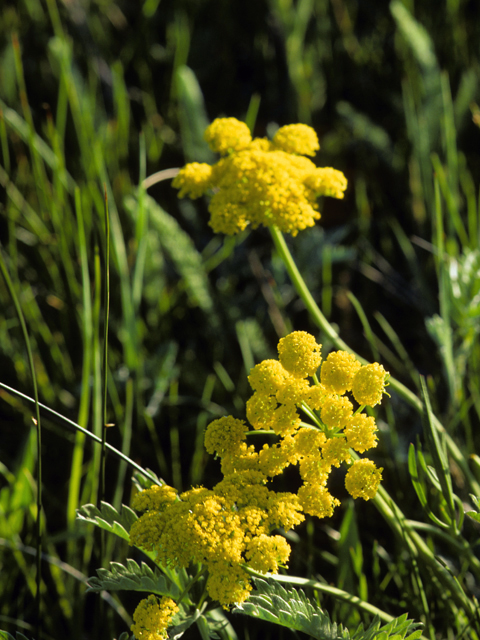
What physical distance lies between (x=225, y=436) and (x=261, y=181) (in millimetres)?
340

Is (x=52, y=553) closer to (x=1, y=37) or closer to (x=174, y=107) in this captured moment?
(x=174, y=107)

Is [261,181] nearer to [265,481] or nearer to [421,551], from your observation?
[265,481]

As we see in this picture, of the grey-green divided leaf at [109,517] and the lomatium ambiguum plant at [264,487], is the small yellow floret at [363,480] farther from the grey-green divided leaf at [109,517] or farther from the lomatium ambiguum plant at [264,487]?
the grey-green divided leaf at [109,517]

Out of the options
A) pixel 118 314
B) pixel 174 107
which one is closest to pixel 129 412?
pixel 118 314

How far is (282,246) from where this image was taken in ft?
2.51

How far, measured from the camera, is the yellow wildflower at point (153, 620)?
520 mm

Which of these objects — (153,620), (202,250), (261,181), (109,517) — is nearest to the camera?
(153,620)

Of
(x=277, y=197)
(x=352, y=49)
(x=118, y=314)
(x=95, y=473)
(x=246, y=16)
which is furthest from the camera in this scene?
(x=246, y=16)

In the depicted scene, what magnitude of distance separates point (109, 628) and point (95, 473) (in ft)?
0.73

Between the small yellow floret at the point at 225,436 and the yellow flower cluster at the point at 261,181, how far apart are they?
270 mm

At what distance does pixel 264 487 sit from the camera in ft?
1.87

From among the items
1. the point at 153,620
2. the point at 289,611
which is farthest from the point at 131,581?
the point at 289,611

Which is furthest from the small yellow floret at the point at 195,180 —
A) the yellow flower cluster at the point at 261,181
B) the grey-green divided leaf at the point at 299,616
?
the grey-green divided leaf at the point at 299,616

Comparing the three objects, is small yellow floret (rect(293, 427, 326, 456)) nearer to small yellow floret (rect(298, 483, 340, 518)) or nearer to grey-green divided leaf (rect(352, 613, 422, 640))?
small yellow floret (rect(298, 483, 340, 518))
